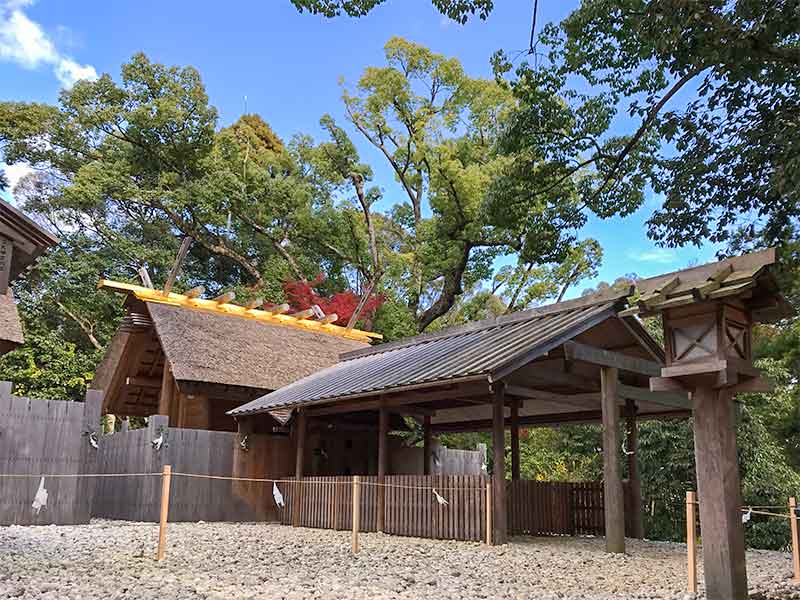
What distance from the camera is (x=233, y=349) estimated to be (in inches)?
643

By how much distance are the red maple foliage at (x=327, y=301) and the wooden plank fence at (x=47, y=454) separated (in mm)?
15981

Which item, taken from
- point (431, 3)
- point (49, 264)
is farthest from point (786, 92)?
point (49, 264)

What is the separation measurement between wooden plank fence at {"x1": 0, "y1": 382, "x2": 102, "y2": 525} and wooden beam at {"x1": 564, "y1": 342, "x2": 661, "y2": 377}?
7.49 m

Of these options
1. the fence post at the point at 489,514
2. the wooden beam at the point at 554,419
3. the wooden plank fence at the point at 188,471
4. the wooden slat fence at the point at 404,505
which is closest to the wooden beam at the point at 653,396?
the wooden beam at the point at 554,419

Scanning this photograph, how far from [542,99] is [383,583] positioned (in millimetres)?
7918

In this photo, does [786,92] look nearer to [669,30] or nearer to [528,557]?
[669,30]

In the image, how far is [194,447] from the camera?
13312 mm

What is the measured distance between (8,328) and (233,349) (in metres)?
6.04

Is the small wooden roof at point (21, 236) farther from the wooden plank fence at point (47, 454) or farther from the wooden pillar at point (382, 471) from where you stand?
the wooden pillar at point (382, 471)

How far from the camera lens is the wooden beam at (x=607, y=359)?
32.7 ft

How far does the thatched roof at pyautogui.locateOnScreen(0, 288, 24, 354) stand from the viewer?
9148 mm

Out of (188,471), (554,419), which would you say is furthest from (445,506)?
(188,471)

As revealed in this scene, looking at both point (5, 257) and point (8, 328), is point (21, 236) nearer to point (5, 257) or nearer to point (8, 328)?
point (5, 257)

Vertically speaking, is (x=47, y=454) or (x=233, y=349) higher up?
(x=233, y=349)
